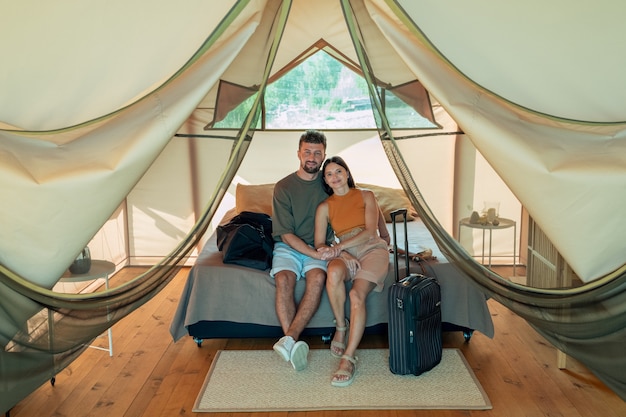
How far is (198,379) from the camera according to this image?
3.21 metres

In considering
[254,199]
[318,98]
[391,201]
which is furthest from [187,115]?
[318,98]

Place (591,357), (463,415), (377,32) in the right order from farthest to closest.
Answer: (463,415), (377,32), (591,357)

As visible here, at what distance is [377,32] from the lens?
2451 mm

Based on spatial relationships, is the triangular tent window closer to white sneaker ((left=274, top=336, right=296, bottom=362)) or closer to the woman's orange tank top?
the woman's orange tank top

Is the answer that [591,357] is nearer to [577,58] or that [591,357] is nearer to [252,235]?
[577,58]

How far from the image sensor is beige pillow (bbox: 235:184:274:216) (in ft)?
14.8

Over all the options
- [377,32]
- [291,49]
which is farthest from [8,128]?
[291,49]

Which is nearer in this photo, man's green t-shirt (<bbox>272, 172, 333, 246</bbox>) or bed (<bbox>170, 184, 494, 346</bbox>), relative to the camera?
bed (<bbox>170, 184, 494, 346</bbox>)

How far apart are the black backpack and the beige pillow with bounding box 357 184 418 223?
3.88ft

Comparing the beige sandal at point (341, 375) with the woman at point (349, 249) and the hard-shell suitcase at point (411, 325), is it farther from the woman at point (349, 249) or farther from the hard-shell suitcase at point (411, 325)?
the hard-shell suitcase at point (411, 325)

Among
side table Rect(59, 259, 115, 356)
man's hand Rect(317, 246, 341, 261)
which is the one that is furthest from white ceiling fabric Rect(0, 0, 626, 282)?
man's hand Rect(317, 246, 341, 261)

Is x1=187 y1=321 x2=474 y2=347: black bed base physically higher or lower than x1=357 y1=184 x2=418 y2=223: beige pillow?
lower

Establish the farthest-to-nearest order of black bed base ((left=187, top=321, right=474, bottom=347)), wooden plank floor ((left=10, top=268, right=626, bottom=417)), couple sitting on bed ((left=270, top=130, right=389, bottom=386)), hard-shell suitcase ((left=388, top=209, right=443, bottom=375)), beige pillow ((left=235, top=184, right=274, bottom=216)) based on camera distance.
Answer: beige pillow ((left=235, top=184, right=274, bottom=216)) → black bed base ((left=187, top=321, right=474, bottom=347)) → couple sitting on bed ((left=270, top=130, right=389, bottom=386)) → hard-shell suitcase ((left=388, top=209, right=443, bottom=375)) → wooden plank floor ((left=10, top=268, right=626, bottom=417))

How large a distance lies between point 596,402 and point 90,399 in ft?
7.30
